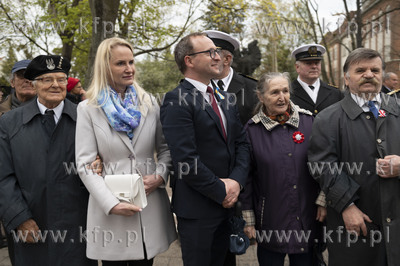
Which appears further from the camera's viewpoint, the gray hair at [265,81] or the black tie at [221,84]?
the black tie at [221,84]

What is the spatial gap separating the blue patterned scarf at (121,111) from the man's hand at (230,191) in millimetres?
750

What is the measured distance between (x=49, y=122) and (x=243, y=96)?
188 cm

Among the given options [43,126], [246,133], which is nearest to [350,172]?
[246,133]

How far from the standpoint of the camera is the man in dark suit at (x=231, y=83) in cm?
367

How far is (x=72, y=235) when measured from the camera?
273cm

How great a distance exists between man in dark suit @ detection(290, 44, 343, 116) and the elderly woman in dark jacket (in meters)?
0.97

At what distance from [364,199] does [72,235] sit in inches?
85.6

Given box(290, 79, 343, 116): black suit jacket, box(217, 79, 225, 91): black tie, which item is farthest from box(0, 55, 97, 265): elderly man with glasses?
box(290, 79, 343, 116): black suit jacket

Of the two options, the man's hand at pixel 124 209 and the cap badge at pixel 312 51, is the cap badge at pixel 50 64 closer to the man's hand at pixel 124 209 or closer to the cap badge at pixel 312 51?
the man's hand at pixel 124 209

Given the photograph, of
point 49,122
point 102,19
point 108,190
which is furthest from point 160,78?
point 108,190

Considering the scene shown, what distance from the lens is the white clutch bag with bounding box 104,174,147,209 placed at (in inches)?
95.6

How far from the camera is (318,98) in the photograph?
3.98 metres

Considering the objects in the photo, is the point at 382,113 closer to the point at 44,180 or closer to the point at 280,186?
the point at 280,186

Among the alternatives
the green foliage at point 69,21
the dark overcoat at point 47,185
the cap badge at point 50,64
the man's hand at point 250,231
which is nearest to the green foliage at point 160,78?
the green foliage at point 69,21
